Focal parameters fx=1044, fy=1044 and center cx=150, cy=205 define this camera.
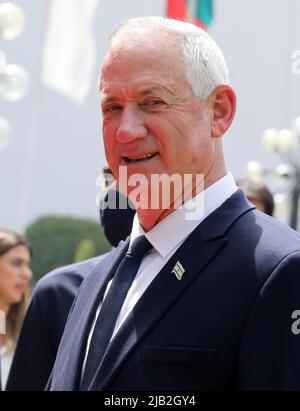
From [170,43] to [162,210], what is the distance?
0.36m

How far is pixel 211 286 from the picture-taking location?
2107 millimetres

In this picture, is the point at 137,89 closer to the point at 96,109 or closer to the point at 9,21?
the point at 9,21

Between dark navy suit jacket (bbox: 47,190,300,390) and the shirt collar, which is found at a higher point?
the shirt collar

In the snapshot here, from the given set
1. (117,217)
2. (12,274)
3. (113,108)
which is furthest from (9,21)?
(113,108)

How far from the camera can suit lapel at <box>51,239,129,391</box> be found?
7.35 feet

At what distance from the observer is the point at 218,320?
80.7 inches

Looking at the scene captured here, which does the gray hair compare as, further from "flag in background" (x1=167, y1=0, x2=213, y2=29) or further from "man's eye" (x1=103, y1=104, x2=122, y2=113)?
"flag in background" (x1=167, y1=0, x2=213, y2=29)

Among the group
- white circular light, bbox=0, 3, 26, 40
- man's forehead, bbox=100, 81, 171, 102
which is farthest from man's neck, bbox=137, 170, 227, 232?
white circular light, bbox=0, 3, 26, 40

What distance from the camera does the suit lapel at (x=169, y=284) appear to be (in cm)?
210

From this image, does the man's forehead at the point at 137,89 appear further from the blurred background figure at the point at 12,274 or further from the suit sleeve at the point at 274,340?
the blurred background figure at the point at 12,274

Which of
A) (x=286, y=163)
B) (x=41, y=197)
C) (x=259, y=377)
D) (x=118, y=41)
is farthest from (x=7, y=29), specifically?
(x=41, y=197)

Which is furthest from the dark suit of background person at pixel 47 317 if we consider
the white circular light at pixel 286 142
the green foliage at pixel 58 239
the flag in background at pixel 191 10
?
the green foliage at pixel 58 239

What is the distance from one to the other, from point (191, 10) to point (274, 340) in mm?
6993

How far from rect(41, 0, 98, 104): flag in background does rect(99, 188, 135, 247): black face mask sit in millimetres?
7402
